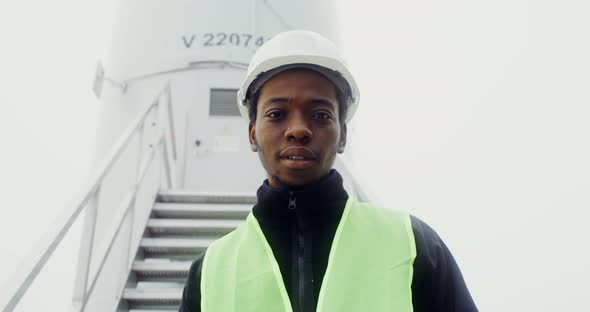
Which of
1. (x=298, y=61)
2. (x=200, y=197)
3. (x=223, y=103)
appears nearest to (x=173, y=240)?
(x=200, y=197)

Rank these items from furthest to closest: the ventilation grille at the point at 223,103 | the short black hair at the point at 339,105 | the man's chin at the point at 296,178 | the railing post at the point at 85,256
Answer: the ventilation grille at the point at 223,103 < the railing post at the point at 85,256 < the short black hair at the point at 339,105 < the man's chin at the point at 296,178

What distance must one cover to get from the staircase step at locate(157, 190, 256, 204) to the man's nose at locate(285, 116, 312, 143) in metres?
3.37

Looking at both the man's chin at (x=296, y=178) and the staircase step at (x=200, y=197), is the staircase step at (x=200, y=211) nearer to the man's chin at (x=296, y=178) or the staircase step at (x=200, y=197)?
the staircase step at (x=200, y=197)

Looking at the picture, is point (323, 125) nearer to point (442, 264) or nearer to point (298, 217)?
point (298, 217)

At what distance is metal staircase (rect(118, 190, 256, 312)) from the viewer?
3369 millimetres

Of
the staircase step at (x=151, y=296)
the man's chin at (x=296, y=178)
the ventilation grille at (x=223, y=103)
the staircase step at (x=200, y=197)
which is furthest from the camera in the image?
the ventilation grille at (x=223, y=103)

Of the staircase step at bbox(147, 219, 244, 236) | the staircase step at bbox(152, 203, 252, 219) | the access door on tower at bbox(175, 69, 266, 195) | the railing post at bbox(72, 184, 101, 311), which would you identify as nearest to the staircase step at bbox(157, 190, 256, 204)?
the staircase step at bbox(152, 203, 252, 219)

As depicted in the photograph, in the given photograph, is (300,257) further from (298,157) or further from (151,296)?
(151,296)

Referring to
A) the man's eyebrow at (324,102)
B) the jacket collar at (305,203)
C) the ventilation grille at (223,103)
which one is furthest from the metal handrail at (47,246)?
the ventilation grille at (223,103)

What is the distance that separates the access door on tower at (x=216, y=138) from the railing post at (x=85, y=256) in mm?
2947

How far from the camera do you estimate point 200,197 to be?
4797mm

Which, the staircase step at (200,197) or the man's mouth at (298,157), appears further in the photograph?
the staircase step at (200,197)

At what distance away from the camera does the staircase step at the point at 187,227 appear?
13.9 feet

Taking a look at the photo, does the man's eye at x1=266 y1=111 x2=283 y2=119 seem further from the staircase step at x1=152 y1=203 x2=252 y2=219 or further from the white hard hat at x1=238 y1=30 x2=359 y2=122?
the staircase step at x1=152 y1=203 x2=252 y2=219
